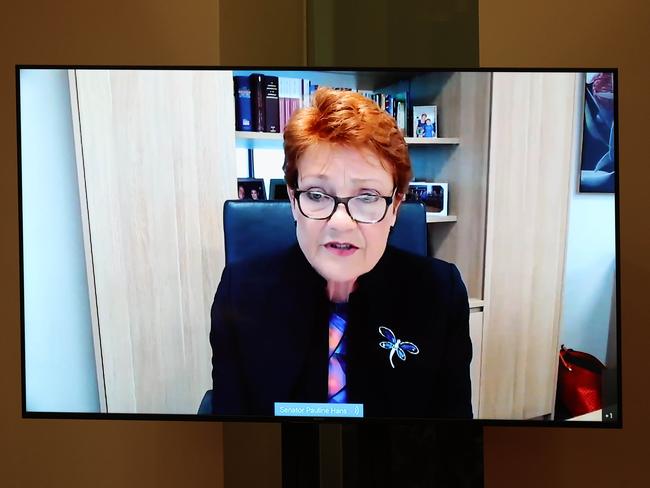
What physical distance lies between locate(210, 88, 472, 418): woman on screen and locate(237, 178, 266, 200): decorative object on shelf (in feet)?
0.24

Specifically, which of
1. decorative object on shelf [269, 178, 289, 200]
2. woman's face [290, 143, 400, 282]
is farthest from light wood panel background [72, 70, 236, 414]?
woman's face [290, 143, 400, 282]

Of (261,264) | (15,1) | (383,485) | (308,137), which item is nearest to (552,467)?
(383,485)

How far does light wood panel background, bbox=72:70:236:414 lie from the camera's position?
5.74 ft

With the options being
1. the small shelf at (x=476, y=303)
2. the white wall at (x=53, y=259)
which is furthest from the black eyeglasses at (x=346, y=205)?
the white wall at (x=53, y=259)

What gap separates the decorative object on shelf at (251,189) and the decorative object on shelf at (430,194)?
39 centimetres

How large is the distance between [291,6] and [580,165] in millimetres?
1156

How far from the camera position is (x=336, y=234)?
1.73 meters

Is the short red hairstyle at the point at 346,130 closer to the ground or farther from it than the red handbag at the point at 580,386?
farther from it

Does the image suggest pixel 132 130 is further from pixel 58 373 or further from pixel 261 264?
pixel 58 373

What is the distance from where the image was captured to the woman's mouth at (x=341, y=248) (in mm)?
1734

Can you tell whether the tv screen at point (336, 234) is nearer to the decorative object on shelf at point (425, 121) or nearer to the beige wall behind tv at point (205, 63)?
the decorative object on shelf at point (425, 121)

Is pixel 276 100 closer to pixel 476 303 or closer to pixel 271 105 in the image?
pixel 271 105

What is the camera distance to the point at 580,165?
173 centimetres
